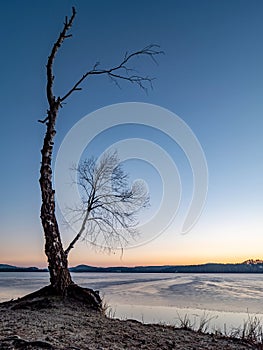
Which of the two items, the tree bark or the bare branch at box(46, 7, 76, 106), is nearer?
the tree bark

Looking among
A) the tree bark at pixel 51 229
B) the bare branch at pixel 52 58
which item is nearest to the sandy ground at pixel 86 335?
the tree bark at pixel 51 229

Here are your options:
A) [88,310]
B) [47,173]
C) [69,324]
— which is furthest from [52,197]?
[69,324]

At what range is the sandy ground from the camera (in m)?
4.95

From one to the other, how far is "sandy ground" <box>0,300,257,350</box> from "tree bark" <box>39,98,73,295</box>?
6.24 feet

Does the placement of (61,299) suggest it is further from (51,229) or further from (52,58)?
(52,58)

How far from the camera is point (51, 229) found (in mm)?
10117

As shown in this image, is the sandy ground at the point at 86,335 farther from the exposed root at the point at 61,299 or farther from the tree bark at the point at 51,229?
the tree bark at the point at 51,229

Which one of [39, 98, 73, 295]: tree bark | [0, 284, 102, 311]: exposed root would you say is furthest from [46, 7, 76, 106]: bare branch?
[0, 284, 102, 311]: exposed root

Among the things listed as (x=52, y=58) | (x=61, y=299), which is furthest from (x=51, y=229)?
(x=52, y=58)

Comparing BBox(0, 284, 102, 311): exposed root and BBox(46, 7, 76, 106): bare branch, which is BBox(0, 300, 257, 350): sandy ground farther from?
BBox(46, 7, 76, 106): bare branch

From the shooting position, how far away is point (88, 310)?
884 cm

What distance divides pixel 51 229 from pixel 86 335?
15.4 ft

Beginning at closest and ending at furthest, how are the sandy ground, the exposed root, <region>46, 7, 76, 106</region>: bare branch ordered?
the sandy ground
the exposed root
<region>46, 7, 76, 106</region>: bare branch

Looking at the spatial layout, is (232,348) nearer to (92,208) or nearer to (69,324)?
(69,324)
